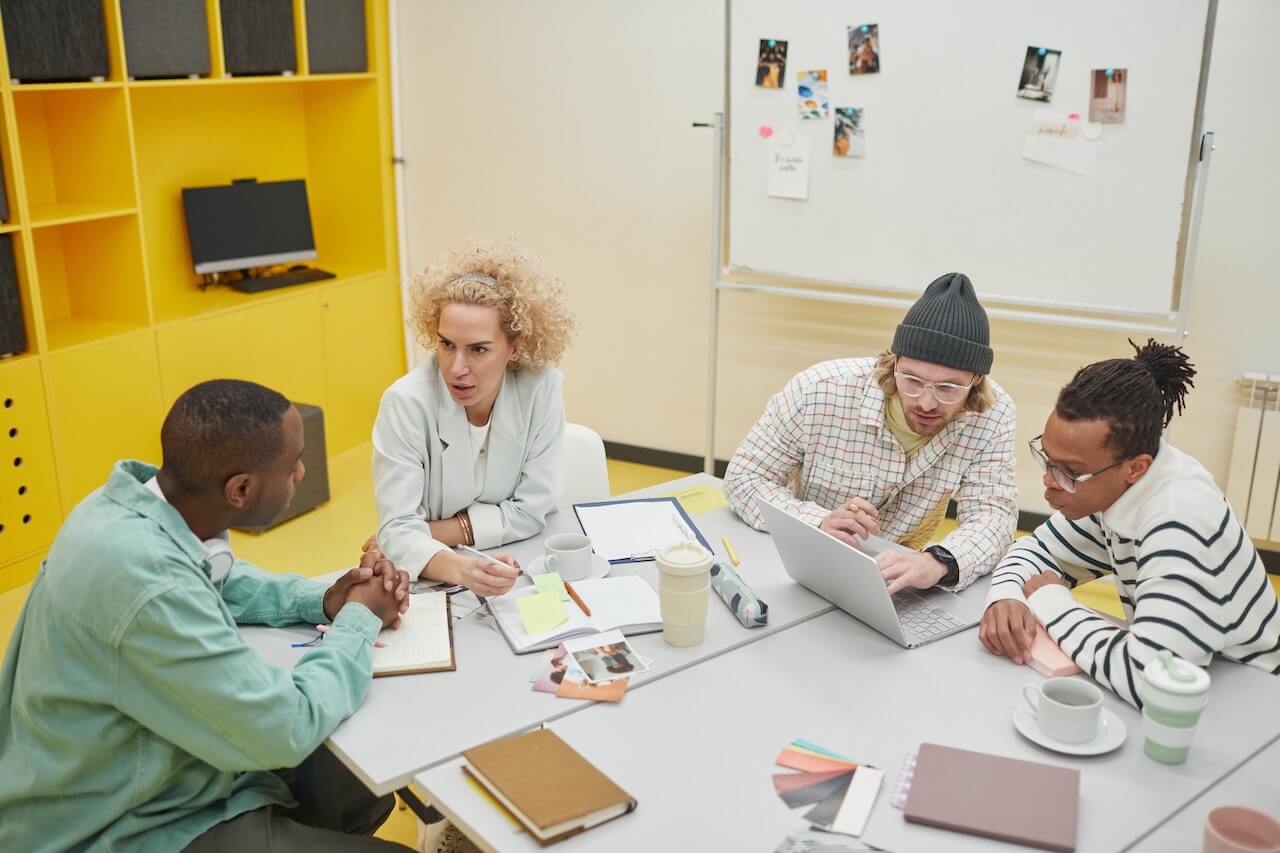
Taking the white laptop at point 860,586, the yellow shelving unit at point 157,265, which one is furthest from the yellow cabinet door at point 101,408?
the white laptop at point 860,586

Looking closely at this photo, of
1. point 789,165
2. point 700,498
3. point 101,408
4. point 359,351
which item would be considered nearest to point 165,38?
point 101,408

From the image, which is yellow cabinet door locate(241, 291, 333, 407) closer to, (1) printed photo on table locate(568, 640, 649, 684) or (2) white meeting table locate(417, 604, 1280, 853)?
(1) printed photo on table locate(568, 640, 649, 684)

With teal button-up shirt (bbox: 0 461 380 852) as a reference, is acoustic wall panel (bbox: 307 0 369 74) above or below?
above

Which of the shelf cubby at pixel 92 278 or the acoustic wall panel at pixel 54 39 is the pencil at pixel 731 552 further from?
the acoustic wall panel at pixel 54 39

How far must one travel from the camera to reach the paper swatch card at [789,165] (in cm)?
391

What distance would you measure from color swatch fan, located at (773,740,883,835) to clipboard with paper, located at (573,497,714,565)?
66cm

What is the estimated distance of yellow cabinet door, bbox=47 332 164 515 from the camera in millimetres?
3818

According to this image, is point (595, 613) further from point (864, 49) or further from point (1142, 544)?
point (864, 49)

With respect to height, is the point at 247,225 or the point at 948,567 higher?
the point at 247,225

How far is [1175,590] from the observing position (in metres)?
1.72

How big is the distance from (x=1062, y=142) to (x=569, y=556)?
2.33m

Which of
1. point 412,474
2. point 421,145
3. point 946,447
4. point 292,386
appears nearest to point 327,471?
point 292,386

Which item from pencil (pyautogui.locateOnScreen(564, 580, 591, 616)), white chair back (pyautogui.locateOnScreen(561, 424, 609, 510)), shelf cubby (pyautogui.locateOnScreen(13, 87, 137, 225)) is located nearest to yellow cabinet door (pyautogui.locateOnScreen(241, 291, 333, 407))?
shelf cubby (pyautogui.locateOnScreen(13, 87, 137, 225))

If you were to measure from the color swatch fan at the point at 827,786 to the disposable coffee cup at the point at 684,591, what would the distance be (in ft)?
1.05
